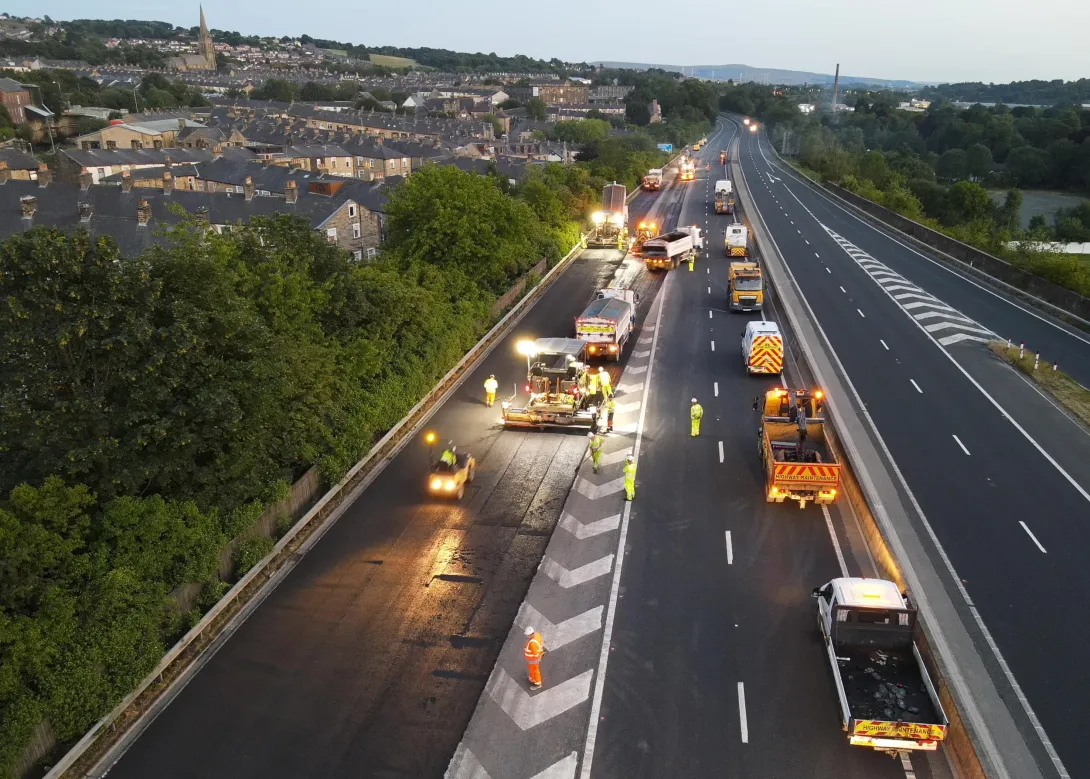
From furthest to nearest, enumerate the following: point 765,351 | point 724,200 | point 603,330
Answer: point 724,200 → point 603,330 → point 765,351

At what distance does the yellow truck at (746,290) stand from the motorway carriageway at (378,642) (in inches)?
775

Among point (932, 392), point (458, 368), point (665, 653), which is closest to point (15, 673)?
point (665, 653)

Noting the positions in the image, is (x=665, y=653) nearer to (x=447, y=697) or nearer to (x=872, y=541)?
(x=447, y=697)

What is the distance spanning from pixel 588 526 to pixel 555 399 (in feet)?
24.5

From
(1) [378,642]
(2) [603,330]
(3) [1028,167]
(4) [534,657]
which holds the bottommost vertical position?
(1) [378,642]

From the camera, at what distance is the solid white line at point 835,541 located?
18.5 meters

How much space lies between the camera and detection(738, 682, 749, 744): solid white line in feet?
44.2

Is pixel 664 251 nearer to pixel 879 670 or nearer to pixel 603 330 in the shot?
pixel 603 330

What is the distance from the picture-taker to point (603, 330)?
3281 cm

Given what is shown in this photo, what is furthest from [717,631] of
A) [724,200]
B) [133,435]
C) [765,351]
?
[724,200]

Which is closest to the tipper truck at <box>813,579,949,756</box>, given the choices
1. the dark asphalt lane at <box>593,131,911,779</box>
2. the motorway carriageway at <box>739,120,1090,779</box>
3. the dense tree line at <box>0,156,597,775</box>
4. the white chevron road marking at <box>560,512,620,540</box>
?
the dark asphalt lane at <box>593,131,911,779</box>

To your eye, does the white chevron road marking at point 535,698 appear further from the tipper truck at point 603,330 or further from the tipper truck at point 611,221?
the tipper truck at point 611,221

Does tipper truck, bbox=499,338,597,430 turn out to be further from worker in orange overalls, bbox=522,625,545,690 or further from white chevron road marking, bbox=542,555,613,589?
worker in orange overalls, bbox=522,625,545,690

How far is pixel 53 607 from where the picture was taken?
527 inches
